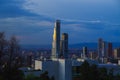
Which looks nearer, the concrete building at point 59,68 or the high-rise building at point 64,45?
the concrete building at point 59,68

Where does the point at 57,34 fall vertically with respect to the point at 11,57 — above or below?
above

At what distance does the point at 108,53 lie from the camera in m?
111

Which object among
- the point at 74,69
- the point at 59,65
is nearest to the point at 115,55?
the point at 74,69

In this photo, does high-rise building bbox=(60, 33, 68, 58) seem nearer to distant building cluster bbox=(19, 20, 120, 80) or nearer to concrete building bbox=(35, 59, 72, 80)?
distant building cluster bbox=(19, 20, 120, 80)

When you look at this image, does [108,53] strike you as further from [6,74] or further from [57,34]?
[6,74]

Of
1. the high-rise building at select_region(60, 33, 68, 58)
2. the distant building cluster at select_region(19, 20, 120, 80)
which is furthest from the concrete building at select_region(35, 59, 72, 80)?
the high-rise building at select_region(60, 33, 68, 58)

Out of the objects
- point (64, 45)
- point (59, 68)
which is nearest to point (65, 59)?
point (59, 68)

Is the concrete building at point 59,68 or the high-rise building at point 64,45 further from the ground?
the high-rise building at point 64,45

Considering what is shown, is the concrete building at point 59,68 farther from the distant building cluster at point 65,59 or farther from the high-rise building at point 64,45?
the high-rise building at point 64,45

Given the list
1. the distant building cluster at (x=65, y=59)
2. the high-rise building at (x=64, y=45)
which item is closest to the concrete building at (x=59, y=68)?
the distant building cluster at (x=65, y=59)

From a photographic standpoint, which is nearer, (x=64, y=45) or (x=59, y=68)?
(x=59, y=68)

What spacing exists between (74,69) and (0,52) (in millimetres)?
37265

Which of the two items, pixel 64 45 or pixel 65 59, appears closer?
pixel 65 59

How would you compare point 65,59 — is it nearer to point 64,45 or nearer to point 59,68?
point 59,68
